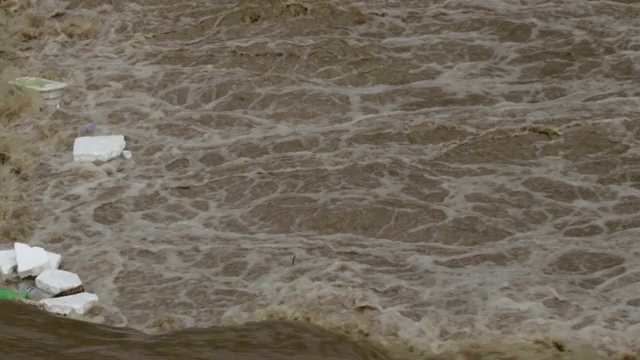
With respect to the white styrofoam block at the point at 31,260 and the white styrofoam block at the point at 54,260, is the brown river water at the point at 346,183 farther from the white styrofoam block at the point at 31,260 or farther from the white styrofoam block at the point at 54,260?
the white styrofoam block at the point at 31,260

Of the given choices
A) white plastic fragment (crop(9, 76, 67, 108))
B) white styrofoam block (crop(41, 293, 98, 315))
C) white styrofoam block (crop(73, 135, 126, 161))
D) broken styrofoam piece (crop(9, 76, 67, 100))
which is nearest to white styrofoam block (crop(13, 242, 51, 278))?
white styrofoam block (crop(41, 293, 98, 315))

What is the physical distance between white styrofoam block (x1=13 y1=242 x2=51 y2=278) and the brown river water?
0.23m

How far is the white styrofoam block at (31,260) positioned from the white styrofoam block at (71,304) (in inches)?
16.8

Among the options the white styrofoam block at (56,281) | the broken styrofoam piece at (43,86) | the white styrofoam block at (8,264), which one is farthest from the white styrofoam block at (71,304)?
the broken styrofoam piece at (43,86)

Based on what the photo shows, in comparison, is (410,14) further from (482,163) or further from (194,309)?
(194,309)

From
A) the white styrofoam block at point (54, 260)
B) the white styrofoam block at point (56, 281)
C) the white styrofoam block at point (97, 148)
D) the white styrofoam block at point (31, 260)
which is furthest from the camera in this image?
the white styrofoam block at point (97, 148)

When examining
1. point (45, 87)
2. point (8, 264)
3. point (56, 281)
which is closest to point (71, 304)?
point (56, 281)

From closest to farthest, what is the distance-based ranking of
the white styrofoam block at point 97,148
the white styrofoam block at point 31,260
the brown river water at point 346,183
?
the brown river water at point 346,183 < the white styrofoam block at point 31,260 < the white styrofoam block at point 97,148

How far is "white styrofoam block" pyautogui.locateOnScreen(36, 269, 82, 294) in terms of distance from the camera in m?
7.18

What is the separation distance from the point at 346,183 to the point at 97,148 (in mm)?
2248

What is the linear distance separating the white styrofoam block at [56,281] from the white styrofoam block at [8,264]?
10.6 inches

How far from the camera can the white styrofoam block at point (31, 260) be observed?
7387mm

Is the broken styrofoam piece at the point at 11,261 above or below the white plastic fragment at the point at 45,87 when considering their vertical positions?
below

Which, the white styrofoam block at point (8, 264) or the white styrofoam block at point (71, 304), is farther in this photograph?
the white styrofoam block at point (8, 264)
